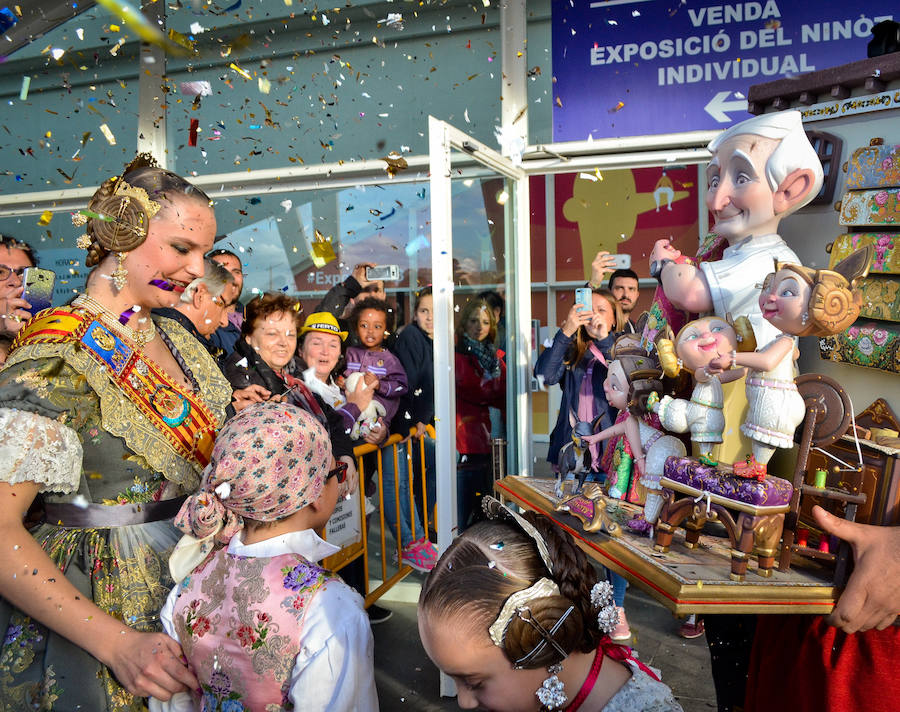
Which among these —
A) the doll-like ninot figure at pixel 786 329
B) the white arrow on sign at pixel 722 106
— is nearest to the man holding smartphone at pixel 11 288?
the doll-like ninot figure at pixel 786 329

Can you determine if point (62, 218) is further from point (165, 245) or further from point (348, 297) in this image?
point (165, 245)

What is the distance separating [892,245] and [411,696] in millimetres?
2496

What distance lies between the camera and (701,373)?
1.57 meters

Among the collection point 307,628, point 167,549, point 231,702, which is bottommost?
point 231,702

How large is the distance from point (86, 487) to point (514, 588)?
1045 mm

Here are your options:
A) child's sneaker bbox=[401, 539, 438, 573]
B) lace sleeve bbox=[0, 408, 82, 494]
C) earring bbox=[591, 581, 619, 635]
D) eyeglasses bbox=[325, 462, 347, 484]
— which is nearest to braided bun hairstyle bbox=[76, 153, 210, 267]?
lace sleeve bbox=[0, 408, 82, 494]

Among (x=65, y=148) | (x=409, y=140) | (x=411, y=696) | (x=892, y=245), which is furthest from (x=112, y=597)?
(x=65, y=148)

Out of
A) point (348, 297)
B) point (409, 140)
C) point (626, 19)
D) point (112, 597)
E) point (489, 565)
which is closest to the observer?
point (489, 565)

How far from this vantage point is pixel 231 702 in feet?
4.74

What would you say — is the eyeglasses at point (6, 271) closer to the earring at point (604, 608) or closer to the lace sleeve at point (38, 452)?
the lace sleeve at point (38, 452)

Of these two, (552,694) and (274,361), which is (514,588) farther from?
(274,361)

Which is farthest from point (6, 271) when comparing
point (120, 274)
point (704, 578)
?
point (704, 578)

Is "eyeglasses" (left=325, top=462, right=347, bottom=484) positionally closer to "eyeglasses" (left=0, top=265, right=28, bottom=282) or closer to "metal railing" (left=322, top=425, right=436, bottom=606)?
"metal railing" (left=322, top=425, right=436, bottom=606)

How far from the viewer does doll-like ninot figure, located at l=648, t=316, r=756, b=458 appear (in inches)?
60.2
